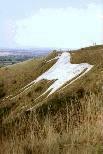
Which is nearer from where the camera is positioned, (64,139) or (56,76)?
(64,139)

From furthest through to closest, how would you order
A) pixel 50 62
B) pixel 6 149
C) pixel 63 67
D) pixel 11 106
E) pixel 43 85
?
pixel 50 62, pixel 63 67, pixel 43 85, pixel 11 106, pixel 6 149

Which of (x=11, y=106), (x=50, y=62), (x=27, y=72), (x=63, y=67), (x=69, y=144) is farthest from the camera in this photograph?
(x=27, y=72)

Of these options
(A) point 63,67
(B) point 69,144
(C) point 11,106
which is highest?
(B) point 69,144

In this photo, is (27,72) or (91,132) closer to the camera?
(91,132)

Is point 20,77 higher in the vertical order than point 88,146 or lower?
lower

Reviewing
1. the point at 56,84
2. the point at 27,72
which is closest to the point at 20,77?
the point at 27,72

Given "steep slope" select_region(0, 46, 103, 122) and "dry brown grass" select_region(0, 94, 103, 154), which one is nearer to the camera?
"dry brown grass" select_region(0, 94, 103, 154)

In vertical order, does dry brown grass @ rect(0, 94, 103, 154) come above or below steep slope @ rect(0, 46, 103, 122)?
above

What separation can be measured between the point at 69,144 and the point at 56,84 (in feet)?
112

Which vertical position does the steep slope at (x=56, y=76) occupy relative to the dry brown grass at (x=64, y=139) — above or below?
below

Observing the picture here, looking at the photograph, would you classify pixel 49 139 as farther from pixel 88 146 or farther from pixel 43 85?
pixel 43 85

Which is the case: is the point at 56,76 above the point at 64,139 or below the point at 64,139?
below

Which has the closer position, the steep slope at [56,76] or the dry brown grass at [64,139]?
the dry brown grass at [64,139]

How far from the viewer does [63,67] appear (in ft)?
159
